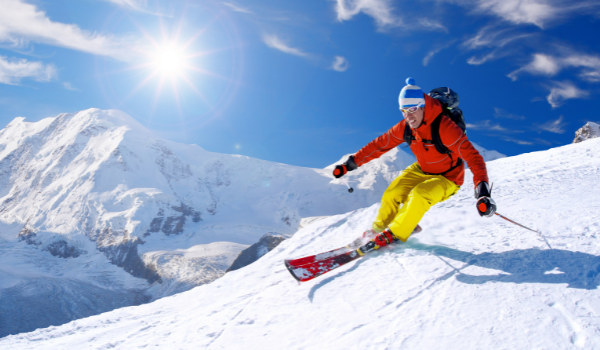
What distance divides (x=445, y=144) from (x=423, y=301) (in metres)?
1.98

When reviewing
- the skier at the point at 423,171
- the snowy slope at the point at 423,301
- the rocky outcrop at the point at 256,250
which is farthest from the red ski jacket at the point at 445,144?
the rocky outcrop at the point at 256,250

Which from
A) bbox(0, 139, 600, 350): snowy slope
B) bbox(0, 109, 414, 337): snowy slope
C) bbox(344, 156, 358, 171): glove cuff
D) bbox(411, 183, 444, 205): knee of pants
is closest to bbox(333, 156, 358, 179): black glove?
bbox(344, 156, 358, 171): glove cuff

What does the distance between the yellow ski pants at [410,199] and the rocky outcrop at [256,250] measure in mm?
64079

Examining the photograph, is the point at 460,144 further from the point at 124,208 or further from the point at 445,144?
the point at 124,208

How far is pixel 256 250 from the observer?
227ft

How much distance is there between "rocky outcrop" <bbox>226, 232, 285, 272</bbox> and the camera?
66.7m

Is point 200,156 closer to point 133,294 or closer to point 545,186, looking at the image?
point 133,294

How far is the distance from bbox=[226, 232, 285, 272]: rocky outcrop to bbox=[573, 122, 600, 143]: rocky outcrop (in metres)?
53.0

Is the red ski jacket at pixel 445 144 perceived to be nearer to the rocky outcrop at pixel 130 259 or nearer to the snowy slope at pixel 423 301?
the snowy slope at pixel 423 301

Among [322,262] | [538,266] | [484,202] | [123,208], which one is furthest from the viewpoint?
[123,208]

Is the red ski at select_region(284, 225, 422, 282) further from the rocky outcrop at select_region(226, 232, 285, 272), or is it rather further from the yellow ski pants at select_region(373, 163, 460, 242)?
the rocky outcrop at select_region(226, 232, 285, 272)

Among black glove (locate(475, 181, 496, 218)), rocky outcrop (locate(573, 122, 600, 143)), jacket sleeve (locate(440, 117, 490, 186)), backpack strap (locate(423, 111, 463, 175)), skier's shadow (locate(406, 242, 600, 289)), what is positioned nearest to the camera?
skier's shadow (locate(406, 242, 600, 289))

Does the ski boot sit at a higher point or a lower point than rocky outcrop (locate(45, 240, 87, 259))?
lower

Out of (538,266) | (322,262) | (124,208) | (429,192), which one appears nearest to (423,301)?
(538,266)
